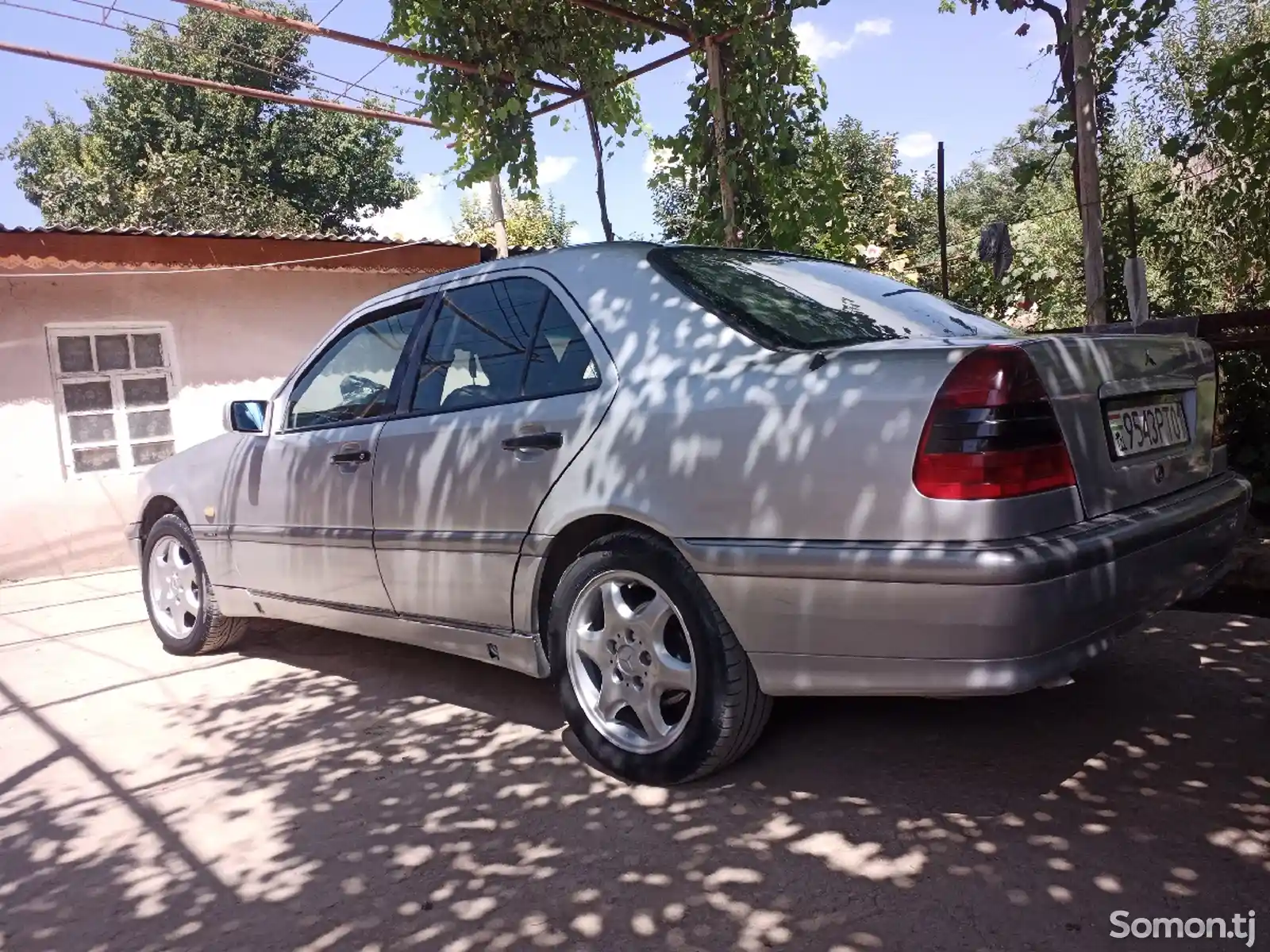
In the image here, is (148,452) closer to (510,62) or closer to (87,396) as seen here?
(87,396)

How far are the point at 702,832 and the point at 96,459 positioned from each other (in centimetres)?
843

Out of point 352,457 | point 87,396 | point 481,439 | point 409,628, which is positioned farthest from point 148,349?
point 481,439

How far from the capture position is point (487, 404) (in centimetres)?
326

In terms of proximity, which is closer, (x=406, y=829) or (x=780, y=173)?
(x=406, y=829)

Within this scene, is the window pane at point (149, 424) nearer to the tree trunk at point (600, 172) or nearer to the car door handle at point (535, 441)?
the tree trunk at point (600, 172)

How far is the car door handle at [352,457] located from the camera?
3652 mm

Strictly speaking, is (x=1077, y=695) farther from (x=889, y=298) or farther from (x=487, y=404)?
(x=487, y=404)

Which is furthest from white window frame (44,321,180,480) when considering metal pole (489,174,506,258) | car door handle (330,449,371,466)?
car door handle (330,449,371,466)

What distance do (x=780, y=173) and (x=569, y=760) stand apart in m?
5.48

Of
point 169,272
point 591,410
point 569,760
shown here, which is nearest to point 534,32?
point 169,272

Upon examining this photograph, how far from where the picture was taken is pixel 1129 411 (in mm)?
2559

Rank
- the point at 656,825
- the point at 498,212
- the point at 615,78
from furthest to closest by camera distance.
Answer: the point at 498,212 < the point at 615,78 < the point at 656,825

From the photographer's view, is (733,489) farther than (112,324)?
No

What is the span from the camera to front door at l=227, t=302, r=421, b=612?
371 cm
